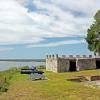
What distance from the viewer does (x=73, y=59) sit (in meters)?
73.6

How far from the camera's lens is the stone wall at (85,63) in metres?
73.0

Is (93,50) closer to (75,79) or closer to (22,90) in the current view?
(75,79)

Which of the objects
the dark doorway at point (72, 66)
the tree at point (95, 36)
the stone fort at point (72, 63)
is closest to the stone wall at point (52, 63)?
the stone fort at point (72, 63)

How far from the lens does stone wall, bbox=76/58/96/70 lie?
240 ft

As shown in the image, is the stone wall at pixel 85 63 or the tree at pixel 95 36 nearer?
the stone wall at pixel 85 63

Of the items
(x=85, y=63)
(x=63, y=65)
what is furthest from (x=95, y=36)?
(x=63, y=65)

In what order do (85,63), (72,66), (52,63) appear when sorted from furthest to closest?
1. (52,63)
2. (72,66)
3. (85,63)

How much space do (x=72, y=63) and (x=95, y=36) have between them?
9111mm

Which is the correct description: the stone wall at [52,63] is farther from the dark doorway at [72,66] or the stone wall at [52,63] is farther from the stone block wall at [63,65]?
the dark doorway at [72,66]

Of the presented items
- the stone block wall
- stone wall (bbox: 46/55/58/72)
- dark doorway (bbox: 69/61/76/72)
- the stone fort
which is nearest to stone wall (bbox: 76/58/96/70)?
the stone fort

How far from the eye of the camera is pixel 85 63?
73.4 metres

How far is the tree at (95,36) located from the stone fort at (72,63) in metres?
3.14

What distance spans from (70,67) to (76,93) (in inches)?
1482

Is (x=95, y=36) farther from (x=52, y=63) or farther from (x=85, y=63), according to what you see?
(x=52, y=63)
